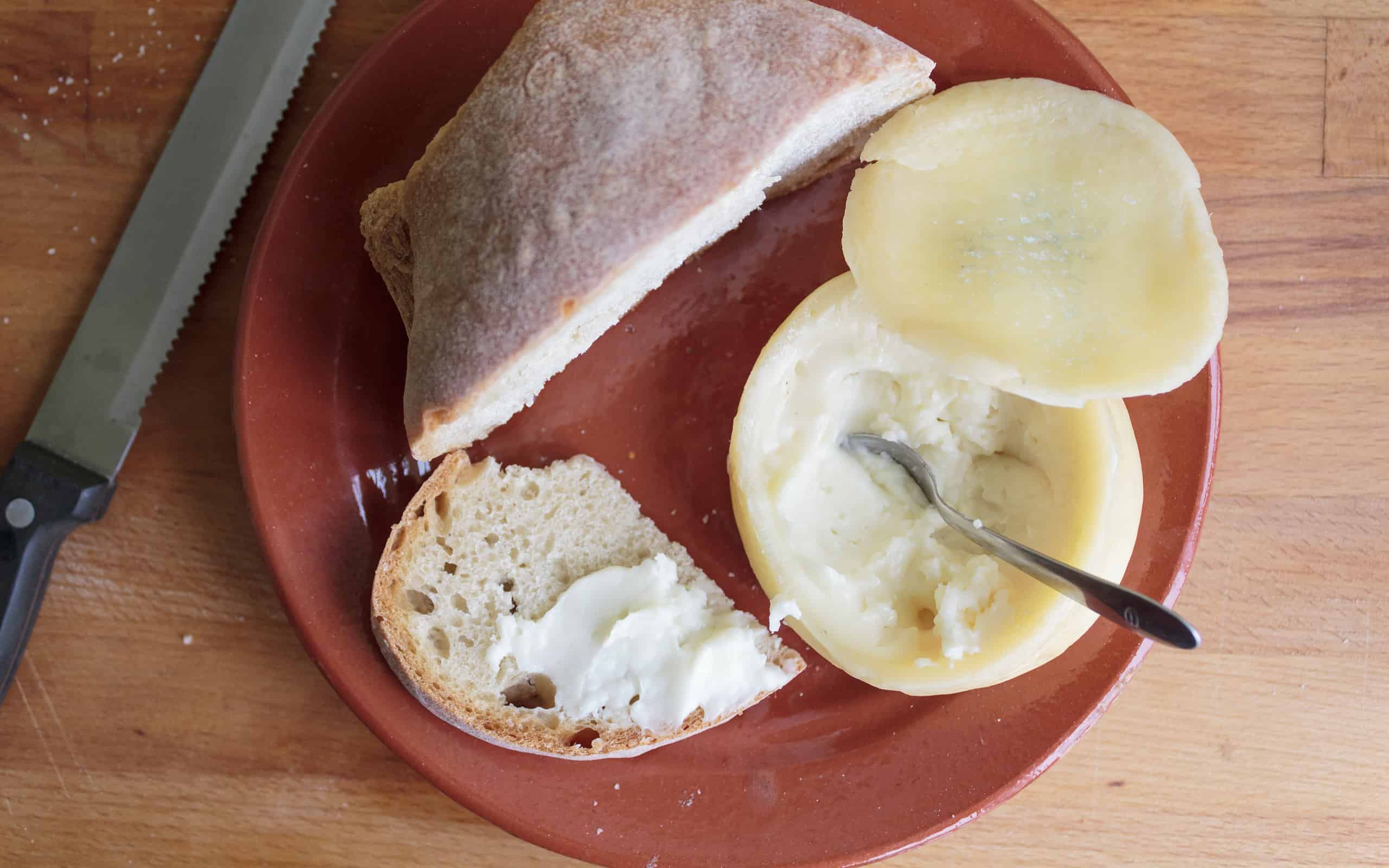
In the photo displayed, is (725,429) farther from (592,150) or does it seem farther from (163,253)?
(163,253)

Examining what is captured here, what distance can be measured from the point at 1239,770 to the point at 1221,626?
1.16ft

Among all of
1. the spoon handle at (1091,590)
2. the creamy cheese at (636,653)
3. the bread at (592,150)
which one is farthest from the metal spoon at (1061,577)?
the bread at (592,150)

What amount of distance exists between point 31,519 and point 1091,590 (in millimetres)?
2221

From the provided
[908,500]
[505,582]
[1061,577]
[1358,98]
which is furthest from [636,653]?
[1358,98]

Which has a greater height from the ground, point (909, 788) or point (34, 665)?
point (34, 665)

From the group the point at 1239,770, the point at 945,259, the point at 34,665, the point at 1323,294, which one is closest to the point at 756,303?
the point at 945,259

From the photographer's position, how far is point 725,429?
7.34ft

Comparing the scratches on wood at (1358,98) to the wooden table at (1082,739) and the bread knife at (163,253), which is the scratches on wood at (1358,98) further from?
the bread knife at (163,253)

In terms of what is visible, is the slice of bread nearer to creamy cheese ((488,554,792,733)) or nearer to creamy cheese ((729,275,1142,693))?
creamy cheese ((488,554,792,733))

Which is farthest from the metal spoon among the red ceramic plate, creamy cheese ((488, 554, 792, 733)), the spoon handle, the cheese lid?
creamy cheese ((488, 554, 792, 733))

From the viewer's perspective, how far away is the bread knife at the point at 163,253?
2135 mm

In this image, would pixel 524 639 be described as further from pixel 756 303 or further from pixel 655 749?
pixel 756 303

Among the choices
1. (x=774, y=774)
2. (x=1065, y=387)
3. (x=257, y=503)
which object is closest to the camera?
(x=1065, y=387)

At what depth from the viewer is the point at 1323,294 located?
2.22m
